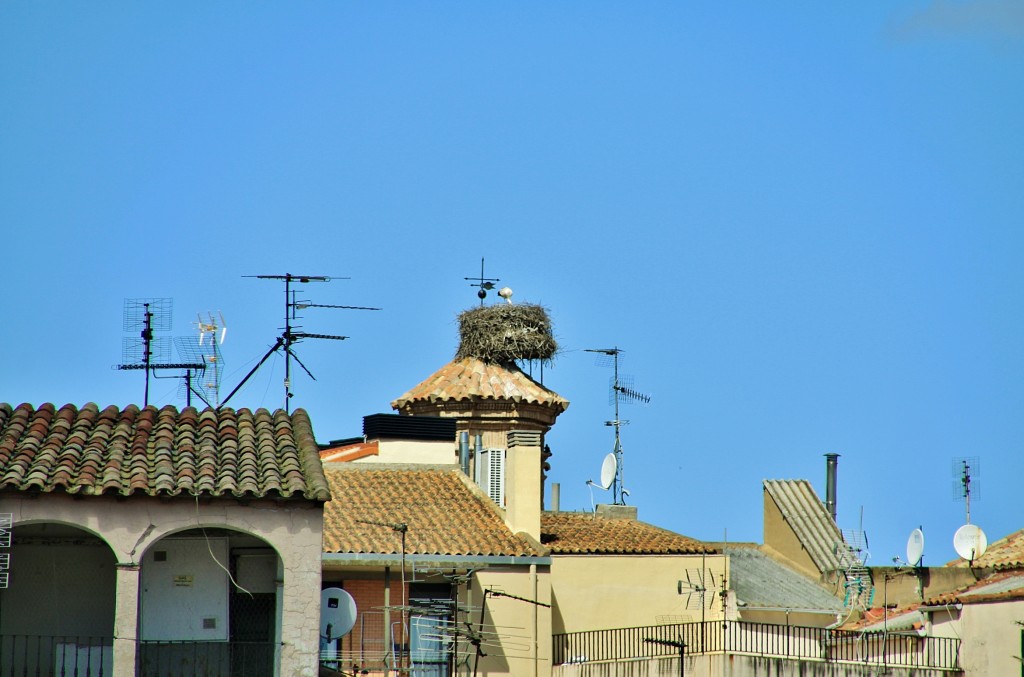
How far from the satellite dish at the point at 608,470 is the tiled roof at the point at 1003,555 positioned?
7301 millimetres

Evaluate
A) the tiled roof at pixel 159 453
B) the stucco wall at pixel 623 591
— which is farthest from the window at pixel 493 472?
the tiled roof at pixel 159 453

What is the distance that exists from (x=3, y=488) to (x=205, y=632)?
3208 millimetres

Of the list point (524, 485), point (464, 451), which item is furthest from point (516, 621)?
point (464, 451)

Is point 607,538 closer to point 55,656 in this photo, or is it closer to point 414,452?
point 414,452

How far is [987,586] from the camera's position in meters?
35.0

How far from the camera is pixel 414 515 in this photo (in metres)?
34.7

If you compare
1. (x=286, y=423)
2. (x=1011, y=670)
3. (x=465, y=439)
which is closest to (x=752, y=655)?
(x=1011, y=670)

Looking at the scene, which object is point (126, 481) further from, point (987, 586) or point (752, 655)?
point (987, 586)

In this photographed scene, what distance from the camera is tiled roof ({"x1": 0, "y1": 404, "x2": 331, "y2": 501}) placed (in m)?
23.0

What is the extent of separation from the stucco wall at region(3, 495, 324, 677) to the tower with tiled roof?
16592 mm

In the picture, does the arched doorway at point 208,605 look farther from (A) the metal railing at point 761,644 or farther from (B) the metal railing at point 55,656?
(A) the metal railing at point 761,644

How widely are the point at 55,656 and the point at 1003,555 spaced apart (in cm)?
2248

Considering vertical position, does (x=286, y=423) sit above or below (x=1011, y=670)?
above

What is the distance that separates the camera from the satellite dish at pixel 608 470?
140ft
